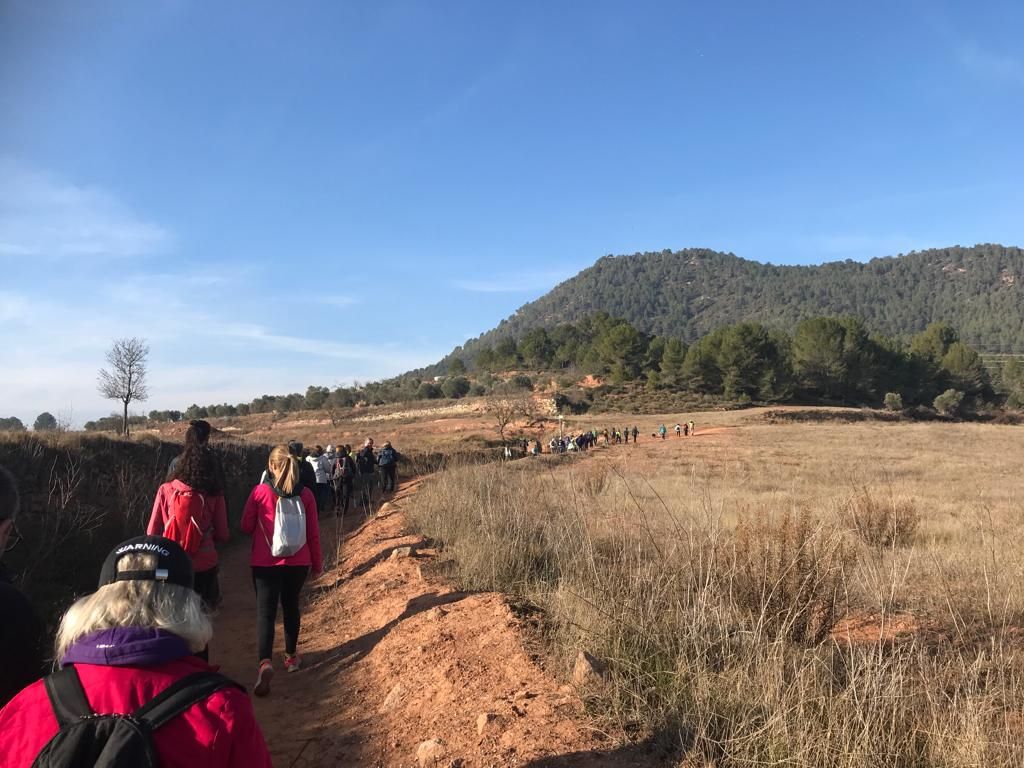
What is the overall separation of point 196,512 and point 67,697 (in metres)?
3.55

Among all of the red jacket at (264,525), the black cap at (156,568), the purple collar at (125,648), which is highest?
the black cap at (156,568)

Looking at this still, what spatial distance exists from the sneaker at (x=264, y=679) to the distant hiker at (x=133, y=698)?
3.35 m

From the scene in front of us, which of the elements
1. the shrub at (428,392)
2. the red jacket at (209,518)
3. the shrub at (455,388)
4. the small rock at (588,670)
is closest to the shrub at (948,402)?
the shrub at (455,388)

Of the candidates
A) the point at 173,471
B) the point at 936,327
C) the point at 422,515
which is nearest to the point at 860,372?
the point at 936,327

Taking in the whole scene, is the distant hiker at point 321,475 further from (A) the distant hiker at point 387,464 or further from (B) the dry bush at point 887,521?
(B) the dry bush at point 887,521

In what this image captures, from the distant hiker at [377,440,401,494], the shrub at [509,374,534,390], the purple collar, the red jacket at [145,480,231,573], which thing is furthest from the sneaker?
the shrub at [509,374,534,390]

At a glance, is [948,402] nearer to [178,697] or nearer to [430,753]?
[430,753]

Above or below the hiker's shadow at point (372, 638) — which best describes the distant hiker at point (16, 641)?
above

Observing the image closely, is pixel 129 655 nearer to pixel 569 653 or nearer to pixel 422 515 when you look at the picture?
pixel 569 653

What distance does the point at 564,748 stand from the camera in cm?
309

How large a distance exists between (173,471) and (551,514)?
148 inches

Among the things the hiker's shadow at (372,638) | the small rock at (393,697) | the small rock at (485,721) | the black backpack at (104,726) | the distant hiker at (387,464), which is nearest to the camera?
the black backpack at (104,726)

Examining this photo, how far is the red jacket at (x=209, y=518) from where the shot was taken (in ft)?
15.4

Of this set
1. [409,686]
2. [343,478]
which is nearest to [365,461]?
[343,478]
